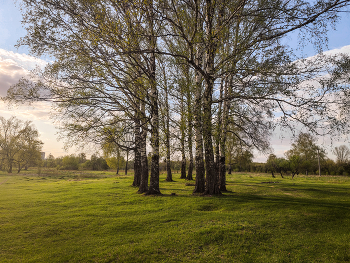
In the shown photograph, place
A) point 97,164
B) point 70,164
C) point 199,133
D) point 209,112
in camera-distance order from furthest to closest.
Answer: point 70,164
point 97,164
point 199,133
point 209,112

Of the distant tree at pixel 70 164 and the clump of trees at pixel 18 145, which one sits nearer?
the clump of trees at pixel 18 145

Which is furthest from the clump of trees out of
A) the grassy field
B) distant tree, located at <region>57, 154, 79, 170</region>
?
the grassy field

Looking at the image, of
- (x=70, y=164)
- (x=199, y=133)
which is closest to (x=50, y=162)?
(x=70, y=164)

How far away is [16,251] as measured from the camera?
5648 mm

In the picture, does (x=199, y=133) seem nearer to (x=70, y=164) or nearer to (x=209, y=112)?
(x=209, y=112)

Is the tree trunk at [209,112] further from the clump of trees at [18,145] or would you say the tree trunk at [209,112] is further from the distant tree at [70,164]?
the distant tree at [70,164]

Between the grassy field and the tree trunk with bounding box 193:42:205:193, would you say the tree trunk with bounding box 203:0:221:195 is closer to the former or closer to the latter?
the tree trunk with bounding box 193:42:205:193

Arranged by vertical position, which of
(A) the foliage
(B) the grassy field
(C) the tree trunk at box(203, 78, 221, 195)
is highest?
(C) the tree trunk at box(203, 78, 221, 195)

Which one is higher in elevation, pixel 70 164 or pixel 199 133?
pixel 199 133

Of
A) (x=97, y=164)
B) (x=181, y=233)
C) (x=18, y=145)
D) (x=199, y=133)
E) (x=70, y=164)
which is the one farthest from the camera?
(x=70, y=164)

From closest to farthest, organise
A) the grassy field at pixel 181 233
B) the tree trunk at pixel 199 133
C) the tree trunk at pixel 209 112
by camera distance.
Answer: the grassy field at pixel 181 233 → the tree trunk at pixel 209 112 → the tree trunk at pixel 199 133

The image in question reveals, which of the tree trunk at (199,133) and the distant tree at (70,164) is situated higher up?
the tree trunk at (199,133)

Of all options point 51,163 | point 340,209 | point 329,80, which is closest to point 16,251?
point 340,209

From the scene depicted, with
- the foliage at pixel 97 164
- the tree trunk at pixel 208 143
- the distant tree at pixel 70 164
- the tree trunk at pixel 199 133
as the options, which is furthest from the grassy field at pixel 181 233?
the distant tree at pixel 70 164
